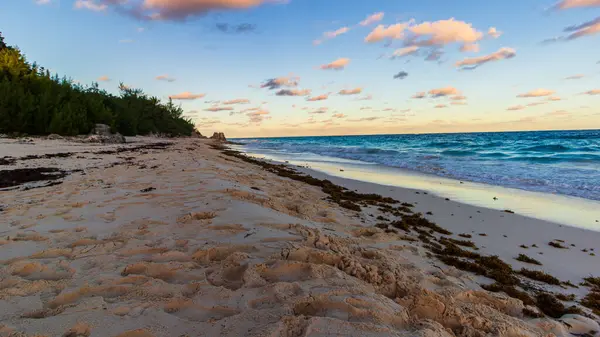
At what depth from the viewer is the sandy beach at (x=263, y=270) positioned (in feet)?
6.57

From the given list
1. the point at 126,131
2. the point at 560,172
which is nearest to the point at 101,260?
the point at 560,172

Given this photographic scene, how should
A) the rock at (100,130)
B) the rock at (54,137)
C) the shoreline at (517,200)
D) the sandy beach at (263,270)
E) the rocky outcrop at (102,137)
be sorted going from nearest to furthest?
the sandy beach at (263,270), the shoreline at (517,200), the rock at (54,137), the rocky outcrop at (102,137), the rock at (100,130)

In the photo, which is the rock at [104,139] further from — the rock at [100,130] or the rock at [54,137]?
the rock at [54,137]

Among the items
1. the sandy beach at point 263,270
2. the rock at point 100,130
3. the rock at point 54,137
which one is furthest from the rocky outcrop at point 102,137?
the sandy beach at point 263,270

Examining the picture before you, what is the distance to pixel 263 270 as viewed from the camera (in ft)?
8.64

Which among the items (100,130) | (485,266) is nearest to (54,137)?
(100,130)

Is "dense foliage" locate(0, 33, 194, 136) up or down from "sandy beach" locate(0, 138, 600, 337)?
up

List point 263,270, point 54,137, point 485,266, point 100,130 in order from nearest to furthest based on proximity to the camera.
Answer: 1. point 263,270
2. point 485,266
3. point 54,137
4. point 100,130

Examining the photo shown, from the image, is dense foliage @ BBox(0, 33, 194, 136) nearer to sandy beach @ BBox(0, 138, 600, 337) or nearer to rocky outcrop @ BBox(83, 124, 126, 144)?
rocky outcrop @ BBox(83, 124, 126, 144)

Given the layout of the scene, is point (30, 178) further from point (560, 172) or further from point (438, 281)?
point (560, 172)

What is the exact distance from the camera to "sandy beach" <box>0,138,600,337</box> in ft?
6.57

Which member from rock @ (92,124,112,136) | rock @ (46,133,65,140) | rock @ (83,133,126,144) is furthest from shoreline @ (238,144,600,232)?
rock @ (92,124,112,136)

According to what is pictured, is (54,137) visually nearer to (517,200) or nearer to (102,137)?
(102,137)

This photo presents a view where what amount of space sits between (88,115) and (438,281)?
2739 cm
